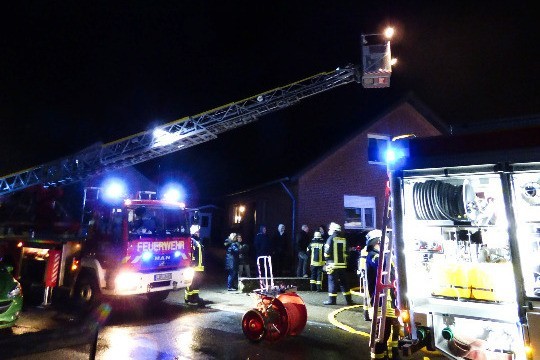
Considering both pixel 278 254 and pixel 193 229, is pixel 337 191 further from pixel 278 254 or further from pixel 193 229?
pixel 193 229

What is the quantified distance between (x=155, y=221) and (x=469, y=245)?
252 inches

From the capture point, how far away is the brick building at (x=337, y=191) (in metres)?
14.4

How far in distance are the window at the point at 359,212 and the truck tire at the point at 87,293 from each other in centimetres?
991

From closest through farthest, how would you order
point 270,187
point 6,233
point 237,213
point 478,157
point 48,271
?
point 478,157 < point 48,271 < point 6,233 < point 270,187 < point 237,213

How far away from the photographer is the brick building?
47.3 feet

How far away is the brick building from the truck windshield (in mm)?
6127

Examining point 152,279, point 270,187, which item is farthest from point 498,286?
point 270,187

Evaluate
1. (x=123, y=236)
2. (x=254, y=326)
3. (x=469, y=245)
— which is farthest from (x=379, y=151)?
(x=123, y=236)

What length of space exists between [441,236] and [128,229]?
20.0 feet

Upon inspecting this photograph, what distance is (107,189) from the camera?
8609 millimetres

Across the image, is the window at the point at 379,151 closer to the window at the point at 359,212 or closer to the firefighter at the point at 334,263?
the firefighter at the point at 334,263

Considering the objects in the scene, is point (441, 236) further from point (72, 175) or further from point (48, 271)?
point (72, 175)

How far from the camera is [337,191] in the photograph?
15203mm

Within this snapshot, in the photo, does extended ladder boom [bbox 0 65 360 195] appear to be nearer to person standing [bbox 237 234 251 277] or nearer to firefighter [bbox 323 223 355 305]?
person standing [bbox 237 234 251 277]
